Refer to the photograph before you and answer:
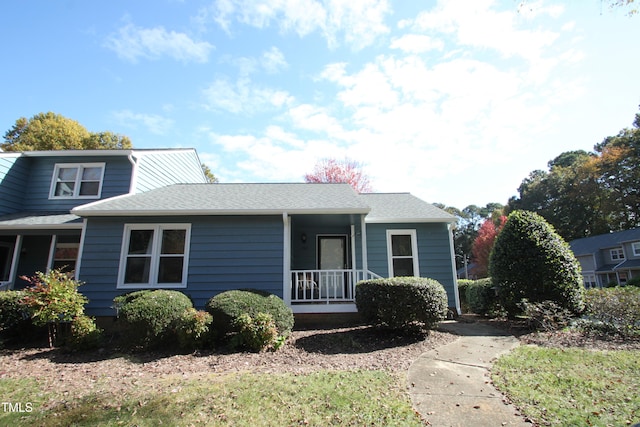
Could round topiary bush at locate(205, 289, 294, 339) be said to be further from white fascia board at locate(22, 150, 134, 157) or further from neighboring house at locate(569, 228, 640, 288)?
neighboring house at locate(569, 228, 640, 288)

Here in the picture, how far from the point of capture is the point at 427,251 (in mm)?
10219

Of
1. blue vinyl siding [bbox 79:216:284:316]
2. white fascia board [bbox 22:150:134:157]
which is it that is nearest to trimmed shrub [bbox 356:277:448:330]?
blue vinyl siding [bbox 79:216:284:316]

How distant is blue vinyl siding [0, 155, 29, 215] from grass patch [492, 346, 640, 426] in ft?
48.3

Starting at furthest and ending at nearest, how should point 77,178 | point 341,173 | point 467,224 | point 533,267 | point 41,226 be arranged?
point 467,224 < point 341,173 < point 77,178 < point 41,226 < point 533,267

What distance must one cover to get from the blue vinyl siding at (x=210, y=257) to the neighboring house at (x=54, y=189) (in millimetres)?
2151

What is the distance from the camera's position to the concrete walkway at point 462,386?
3553mm

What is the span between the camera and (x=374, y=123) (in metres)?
12.1

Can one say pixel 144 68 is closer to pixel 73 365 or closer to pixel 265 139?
pixel 265 139

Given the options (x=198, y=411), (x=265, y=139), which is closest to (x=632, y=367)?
(x=198, y=411)

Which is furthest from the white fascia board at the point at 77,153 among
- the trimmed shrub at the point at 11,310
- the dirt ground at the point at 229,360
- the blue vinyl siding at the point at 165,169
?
the dirt ground at the point at 229,360

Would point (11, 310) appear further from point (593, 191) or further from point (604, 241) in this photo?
point (593, 191)

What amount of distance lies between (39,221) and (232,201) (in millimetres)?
5862

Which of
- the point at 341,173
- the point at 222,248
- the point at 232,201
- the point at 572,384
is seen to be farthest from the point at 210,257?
the point at 341,173

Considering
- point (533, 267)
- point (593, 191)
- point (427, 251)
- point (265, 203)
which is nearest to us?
point (533, 267)
